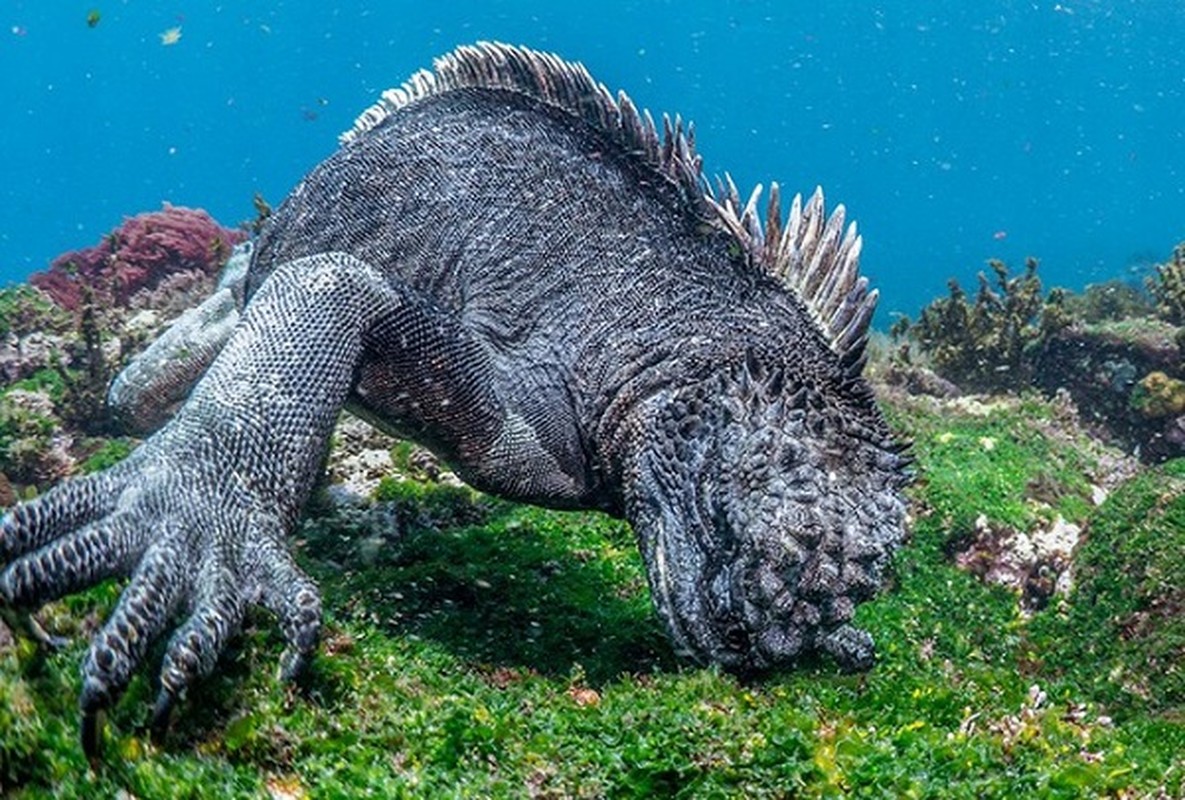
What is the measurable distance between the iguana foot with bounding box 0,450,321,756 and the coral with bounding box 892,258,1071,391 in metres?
11.3

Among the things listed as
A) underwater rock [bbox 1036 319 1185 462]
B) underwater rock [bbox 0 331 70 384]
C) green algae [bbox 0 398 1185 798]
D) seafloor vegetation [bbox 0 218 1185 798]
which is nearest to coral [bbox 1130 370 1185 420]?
underwater rock [bbox 1036 319 1185 462]

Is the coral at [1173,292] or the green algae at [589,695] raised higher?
the coral at [1173,292]

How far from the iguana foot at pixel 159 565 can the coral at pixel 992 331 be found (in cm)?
1134

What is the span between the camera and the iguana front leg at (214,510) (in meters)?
2.66

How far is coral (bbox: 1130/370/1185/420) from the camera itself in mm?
11250

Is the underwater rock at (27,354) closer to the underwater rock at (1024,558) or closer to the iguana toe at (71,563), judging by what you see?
the iguana toe at (71,563)

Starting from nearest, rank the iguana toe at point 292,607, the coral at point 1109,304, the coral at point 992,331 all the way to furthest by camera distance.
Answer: the iguana toe at point 292,607
the coral at point 992,331
the coral at point 1109,304

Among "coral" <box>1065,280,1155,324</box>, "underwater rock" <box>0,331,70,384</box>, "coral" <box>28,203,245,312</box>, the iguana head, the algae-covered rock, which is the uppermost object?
"coral" <box>1065,280,1155,324</box>

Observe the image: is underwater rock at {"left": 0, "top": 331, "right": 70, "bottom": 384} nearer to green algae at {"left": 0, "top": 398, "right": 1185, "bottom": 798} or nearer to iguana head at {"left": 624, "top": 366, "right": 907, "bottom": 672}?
green algae at {"left": 0, "top": 398, "right": 1185, "bottom": 798}

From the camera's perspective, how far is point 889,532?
11.7ft

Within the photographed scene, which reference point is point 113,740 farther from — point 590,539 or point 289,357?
point 590,539

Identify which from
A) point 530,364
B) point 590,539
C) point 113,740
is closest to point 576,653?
point 530,364

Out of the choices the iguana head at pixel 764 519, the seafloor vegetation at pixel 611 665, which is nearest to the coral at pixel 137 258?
the seafloor vegetation at pixel 611 665

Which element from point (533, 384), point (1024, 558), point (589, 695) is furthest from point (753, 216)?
point (1024, 558)
